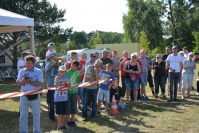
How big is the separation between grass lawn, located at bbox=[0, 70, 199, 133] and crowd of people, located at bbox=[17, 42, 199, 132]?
37 cm

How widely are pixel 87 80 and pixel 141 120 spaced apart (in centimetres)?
175

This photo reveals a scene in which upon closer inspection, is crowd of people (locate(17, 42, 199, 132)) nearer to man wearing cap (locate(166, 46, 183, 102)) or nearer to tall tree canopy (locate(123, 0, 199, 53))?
man wearing cap (locate(166, 46, 183, 102))

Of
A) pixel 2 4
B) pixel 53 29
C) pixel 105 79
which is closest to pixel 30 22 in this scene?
pixel 105 79

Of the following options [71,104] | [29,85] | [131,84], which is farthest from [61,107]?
[131,84]

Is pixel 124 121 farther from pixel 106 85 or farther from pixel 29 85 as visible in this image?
pixel 29 85

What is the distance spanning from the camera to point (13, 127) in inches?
303

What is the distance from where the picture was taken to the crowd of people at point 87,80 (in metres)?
5.97

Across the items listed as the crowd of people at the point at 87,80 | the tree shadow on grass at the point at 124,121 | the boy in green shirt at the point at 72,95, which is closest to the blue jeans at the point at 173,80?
the crowd of people at the point at 87,80

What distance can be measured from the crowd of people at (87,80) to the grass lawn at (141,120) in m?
0.37

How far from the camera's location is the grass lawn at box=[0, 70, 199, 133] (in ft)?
23.1

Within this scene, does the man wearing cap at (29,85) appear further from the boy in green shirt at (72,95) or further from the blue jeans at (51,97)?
the blue jeans at (51,97)

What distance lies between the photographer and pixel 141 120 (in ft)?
25.8

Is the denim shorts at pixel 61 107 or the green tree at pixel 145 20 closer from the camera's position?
the denim shorts at pixel 61 107

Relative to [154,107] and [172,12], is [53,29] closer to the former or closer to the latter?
[154,107]
